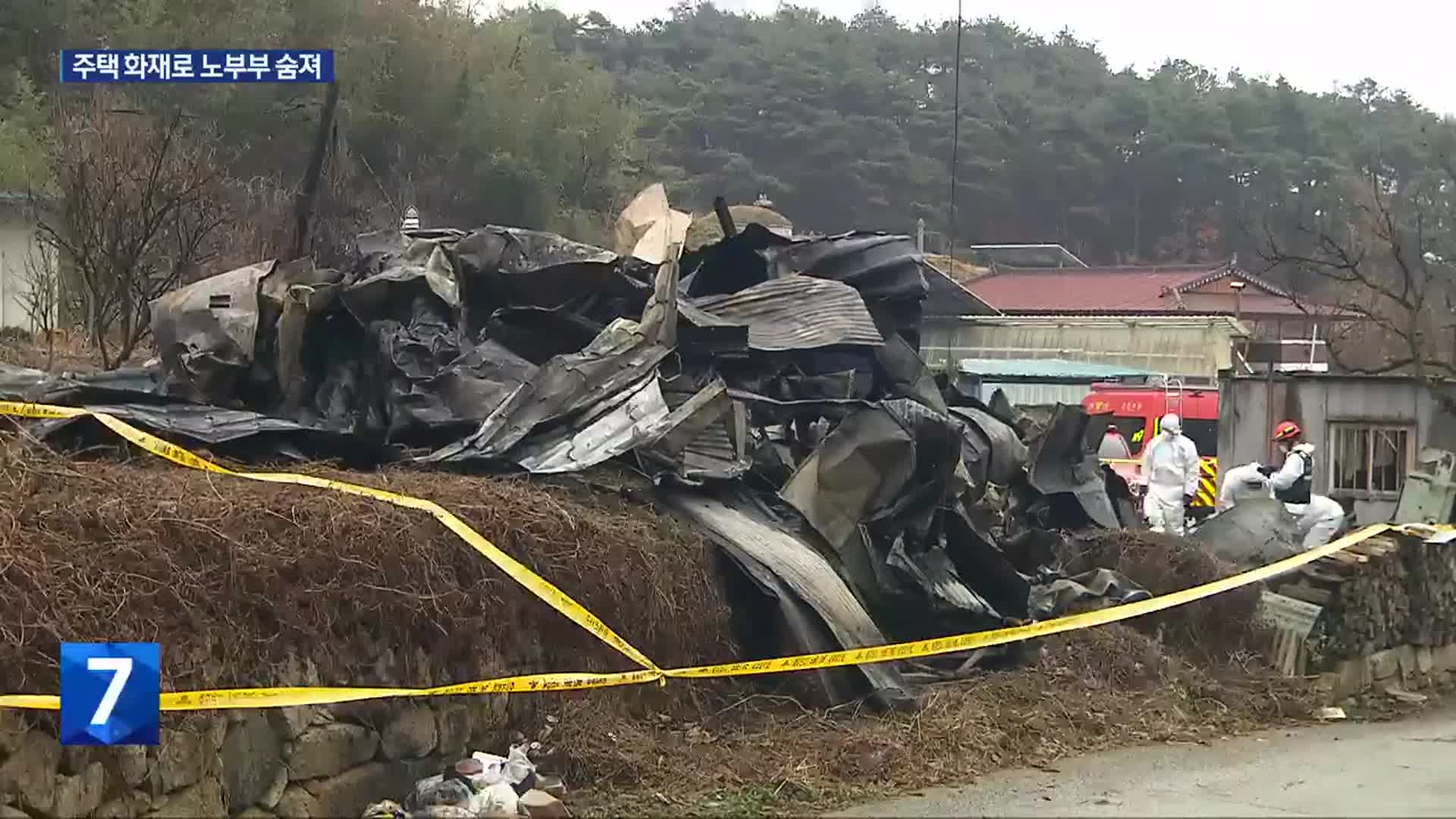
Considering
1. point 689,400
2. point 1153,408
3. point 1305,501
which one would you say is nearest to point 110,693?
point 689,400

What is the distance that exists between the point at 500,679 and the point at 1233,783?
11.6ft

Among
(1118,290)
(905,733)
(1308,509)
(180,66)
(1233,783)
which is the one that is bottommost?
(1233,783)

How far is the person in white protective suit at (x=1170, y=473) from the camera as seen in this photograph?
15148mm

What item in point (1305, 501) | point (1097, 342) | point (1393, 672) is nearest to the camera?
point (1393, 672)

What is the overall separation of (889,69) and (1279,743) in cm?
4803

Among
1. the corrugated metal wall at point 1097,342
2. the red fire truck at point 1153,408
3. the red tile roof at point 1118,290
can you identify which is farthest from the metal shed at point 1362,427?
the red tile roof at point 1118,290

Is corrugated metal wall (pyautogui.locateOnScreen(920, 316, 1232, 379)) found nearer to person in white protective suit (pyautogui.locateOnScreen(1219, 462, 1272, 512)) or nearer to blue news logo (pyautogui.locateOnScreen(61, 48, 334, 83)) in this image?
blue news logo (pyautogui.locateOnScreen(61, 48, 334, 83))

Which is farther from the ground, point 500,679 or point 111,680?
point 111,680

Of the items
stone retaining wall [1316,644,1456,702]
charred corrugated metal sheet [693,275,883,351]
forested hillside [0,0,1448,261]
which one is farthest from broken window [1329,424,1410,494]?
forested hillside [0,0,1448,261]

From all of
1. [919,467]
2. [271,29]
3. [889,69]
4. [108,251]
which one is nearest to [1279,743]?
[919,467]

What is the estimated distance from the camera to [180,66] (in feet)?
76.2

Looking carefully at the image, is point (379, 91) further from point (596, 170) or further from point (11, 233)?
point (11, 233)

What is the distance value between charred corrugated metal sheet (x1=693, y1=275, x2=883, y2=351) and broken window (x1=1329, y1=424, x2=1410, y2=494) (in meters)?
8.37

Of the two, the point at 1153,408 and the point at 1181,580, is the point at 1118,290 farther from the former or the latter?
the point at 1181,580
